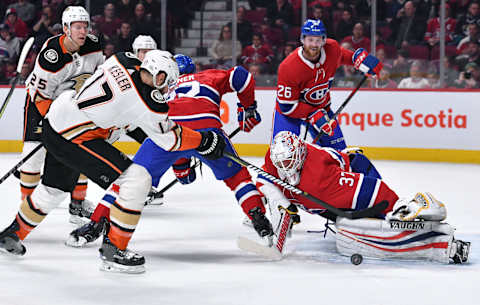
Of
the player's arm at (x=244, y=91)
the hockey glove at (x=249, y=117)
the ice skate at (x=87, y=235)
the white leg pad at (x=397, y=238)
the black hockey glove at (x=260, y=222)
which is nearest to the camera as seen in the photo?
the white leg pad at (x=397, y=238)

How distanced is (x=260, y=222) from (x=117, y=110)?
3.00ft

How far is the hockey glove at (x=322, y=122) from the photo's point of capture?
493cm

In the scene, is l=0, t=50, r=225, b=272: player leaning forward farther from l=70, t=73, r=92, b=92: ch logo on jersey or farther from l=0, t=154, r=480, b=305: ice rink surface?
l=70, t=73, r=92, b=92: ch logo on jersey

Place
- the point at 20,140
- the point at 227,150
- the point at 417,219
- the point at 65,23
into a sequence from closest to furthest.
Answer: the point at 417,219
the point at 227,150
the point at 65,23
the point at 20,140

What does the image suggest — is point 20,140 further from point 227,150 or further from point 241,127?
point 227,150

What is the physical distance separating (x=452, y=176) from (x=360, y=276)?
326cm

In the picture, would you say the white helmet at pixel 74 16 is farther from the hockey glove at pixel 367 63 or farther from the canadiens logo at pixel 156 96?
the hockey glove at pixel 367 63

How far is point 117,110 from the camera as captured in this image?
11.2ft

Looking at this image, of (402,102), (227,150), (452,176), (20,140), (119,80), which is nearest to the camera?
(119,80)

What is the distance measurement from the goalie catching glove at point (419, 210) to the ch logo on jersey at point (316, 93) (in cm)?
143

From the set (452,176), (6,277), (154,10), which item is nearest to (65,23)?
(6,277)

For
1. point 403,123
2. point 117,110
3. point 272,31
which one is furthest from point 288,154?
point 272,31

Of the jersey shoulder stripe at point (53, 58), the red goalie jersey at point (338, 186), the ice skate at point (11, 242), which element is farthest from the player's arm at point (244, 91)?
the ice skate at point (11, 242)

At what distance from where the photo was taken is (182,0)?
27.8ft
